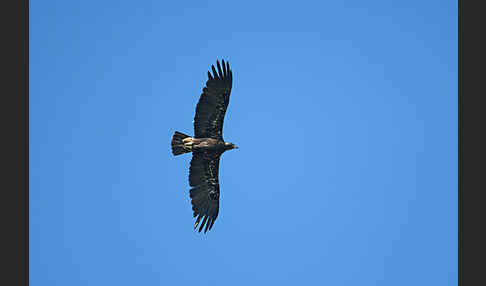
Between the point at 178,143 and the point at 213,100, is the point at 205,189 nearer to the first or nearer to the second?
the point at 178,143

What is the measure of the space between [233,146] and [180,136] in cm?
176

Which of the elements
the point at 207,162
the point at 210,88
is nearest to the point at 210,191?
the point at 207,162

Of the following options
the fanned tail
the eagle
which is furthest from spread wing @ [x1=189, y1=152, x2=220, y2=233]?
the fanned tail

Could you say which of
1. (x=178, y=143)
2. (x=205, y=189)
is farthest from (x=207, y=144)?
(x=205, y=189)

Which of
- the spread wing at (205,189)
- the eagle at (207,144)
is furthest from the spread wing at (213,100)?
the spread wing at (205,189)

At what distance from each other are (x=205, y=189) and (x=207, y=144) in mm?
1815

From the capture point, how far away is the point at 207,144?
1748cm

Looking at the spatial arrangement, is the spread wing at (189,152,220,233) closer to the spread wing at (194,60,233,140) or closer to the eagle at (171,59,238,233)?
the eagle at (171,59,238,233)

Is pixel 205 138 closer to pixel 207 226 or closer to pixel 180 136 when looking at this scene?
pixel 180 136

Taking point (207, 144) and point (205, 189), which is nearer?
point (207, 144)

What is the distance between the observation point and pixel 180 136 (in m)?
17.3

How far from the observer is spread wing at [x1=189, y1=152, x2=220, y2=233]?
18.3 metres

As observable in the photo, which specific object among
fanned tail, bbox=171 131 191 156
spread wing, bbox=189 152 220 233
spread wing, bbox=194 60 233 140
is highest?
spread wing, bbox=194 60 233 140

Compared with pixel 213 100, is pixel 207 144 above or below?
below
